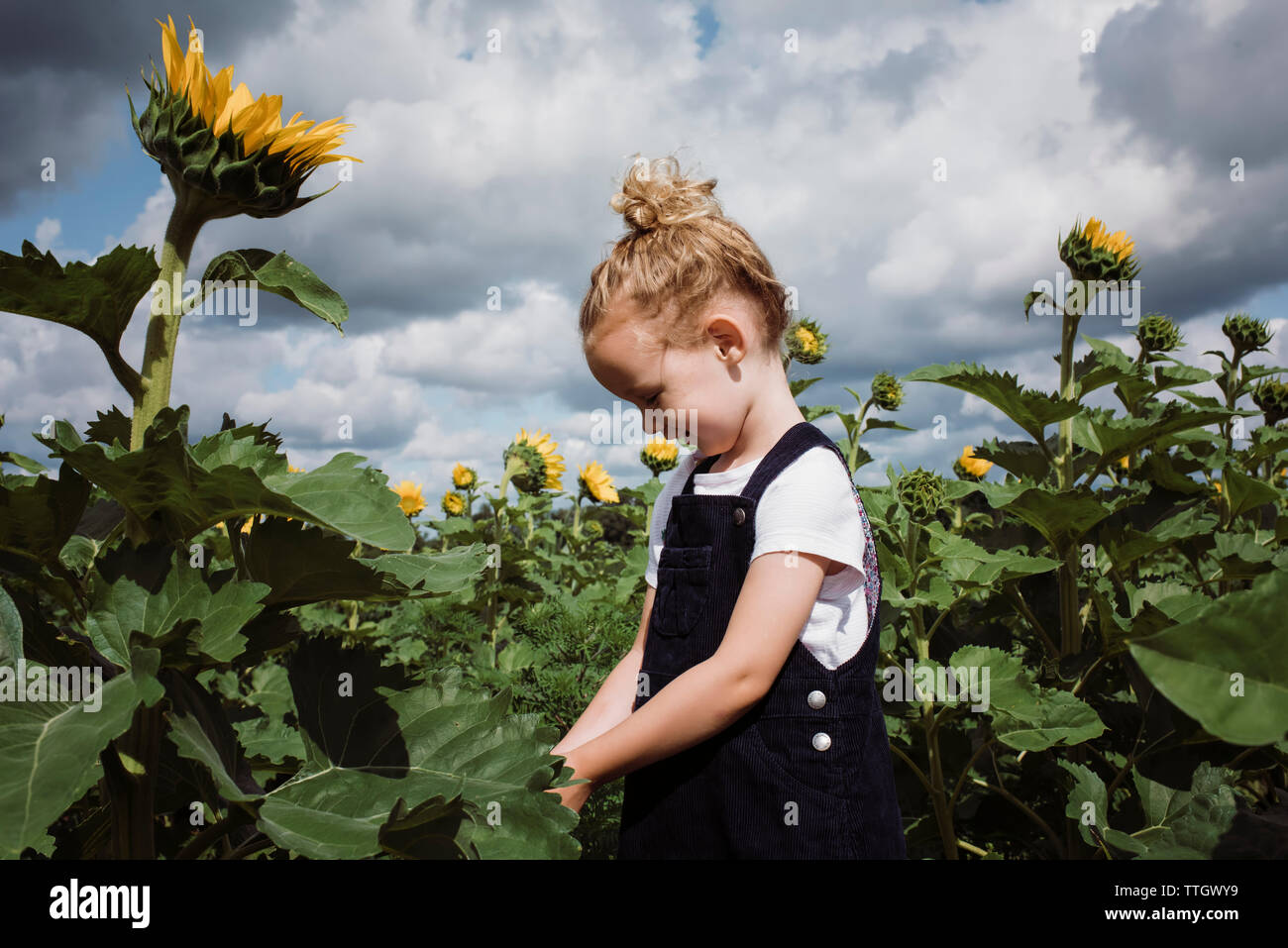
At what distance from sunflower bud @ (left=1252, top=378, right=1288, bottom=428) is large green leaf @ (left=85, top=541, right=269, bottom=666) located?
171 inches

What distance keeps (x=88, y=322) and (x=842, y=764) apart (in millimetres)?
1397

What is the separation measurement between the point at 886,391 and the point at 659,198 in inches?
75.5

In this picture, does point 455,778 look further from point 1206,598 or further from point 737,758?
point 1206,598

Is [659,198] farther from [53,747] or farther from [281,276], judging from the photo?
[53,747]

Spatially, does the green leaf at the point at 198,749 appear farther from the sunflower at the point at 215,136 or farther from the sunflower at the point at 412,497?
the sunflower at the point at 412,497

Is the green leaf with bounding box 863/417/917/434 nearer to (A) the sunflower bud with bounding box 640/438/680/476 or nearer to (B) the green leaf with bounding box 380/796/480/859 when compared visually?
(A) the sunflower bud with bounding box 640/438/680/476

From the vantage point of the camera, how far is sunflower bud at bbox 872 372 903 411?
12.2ft

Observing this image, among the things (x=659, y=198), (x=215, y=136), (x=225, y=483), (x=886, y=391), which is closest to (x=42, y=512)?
(x=225, y=483)

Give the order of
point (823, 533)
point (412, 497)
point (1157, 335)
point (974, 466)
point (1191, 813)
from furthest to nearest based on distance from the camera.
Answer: point (412, 497) → point (974, 466) → point (1157, 335) → point (823, 533) → point (1191, 813)

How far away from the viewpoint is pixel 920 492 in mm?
2465

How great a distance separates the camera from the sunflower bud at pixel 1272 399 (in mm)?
3984

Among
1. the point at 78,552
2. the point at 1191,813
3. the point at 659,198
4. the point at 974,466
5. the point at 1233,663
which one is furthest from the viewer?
the point at 974,466

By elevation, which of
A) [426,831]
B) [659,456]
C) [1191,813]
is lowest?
[1191,813]

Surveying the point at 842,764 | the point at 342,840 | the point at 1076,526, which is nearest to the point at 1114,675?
the point at 1076,526
